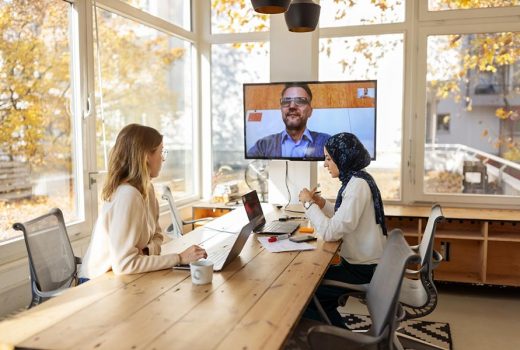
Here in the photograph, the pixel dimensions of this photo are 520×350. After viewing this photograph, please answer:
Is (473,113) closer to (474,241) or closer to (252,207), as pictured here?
(474,241)

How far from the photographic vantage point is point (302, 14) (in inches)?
131

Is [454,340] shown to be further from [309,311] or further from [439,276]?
[309,311]

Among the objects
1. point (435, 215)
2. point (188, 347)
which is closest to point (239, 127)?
point (435, 215)

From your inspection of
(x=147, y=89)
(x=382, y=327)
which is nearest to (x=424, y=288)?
(x=382, y=327)

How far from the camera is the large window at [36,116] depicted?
3.00 meters

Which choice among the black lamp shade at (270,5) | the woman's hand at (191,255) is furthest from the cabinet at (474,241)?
the woman's hand at (191,255)

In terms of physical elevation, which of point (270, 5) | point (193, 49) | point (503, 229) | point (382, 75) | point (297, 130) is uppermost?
point (193, 49)

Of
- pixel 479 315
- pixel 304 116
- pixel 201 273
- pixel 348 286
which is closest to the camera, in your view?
pixel 201 273

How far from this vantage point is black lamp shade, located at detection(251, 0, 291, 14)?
276 centimetres

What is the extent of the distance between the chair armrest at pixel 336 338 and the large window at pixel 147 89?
8.20ft

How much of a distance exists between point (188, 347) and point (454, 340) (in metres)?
2.52

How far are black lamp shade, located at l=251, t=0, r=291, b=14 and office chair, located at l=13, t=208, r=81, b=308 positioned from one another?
1517 mm

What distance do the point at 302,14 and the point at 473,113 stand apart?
2.15 metres

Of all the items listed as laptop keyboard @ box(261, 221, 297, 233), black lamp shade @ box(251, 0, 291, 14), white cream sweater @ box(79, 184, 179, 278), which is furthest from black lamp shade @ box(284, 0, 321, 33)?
white cream sweater @ box(79, 184, 179, 278)
